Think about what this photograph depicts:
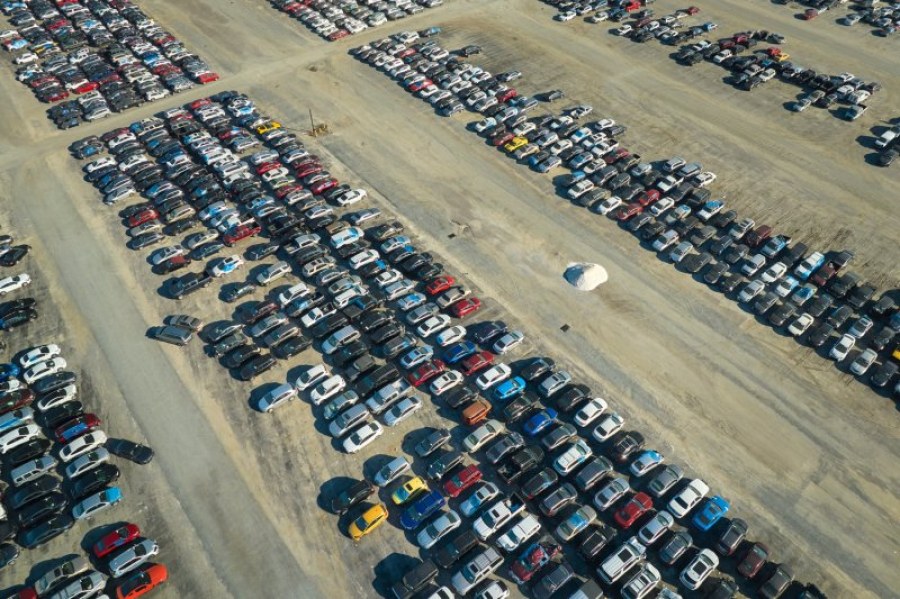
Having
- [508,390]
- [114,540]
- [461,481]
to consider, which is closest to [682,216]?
[508,390]

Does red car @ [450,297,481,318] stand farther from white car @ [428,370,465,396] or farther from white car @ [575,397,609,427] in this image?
white car @ [575,397,609,427]

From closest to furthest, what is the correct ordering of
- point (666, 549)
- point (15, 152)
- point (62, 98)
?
1. point (666, 549)
2. point (15, 152)
3. point (62, 98)

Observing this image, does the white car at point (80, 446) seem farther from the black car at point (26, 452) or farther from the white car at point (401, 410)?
the white car at point (401, 410)

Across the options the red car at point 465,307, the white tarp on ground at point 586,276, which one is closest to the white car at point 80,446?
the red car at point 465,307

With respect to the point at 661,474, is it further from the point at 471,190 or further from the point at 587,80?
the point at 587,80

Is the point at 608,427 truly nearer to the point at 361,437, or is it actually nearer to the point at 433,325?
the point at 433,325

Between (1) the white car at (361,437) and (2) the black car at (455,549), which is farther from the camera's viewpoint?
(1) the white car at (361,437)

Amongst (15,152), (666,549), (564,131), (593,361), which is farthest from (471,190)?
(15,152)

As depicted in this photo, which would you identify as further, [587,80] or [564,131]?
[587,80]
